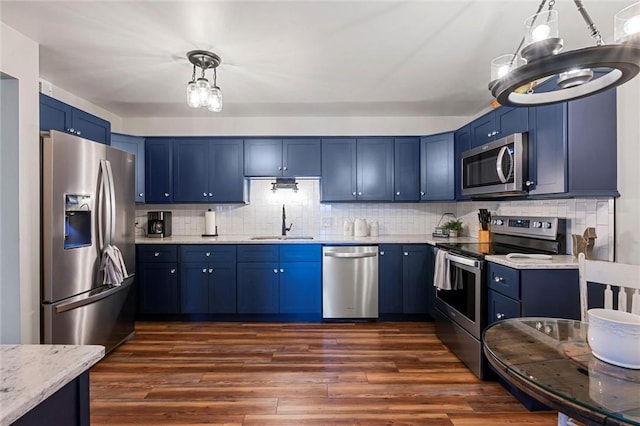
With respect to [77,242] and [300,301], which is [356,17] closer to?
[77,242]

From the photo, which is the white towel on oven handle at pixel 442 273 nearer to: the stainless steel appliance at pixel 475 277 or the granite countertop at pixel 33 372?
the stainless steel appliance at pixel 475 277

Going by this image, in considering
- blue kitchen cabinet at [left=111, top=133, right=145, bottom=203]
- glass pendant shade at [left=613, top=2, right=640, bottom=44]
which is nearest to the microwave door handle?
glass pendant shade at [left=613, top=2, right=640, bottom=44]

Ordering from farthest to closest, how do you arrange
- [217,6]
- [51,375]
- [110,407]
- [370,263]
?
1. [370,263]
2. [110,407]
3. [217,6]
4. [51,375]

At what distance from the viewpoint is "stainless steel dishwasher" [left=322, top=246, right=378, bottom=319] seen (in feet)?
12.0

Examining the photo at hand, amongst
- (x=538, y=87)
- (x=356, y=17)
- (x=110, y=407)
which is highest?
(x=356, y=17)

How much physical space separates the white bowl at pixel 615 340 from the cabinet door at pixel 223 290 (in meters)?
3.21

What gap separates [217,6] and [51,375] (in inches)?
75.5

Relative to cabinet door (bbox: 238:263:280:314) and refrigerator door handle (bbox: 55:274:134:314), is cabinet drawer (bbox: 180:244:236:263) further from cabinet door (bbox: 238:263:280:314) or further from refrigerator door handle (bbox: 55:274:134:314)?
refrigerator door handle (bbox: 55:274:134:314)

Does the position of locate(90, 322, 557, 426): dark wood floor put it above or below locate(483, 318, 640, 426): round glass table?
below

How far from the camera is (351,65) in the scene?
2.71 m

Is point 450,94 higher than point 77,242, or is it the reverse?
point 450,94

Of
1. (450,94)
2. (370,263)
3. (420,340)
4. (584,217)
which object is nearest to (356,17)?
(450,94)

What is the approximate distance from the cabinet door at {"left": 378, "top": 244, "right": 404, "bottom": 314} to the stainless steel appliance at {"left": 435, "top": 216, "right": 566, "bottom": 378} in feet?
1.70

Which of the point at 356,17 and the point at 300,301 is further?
the point at 300,301
